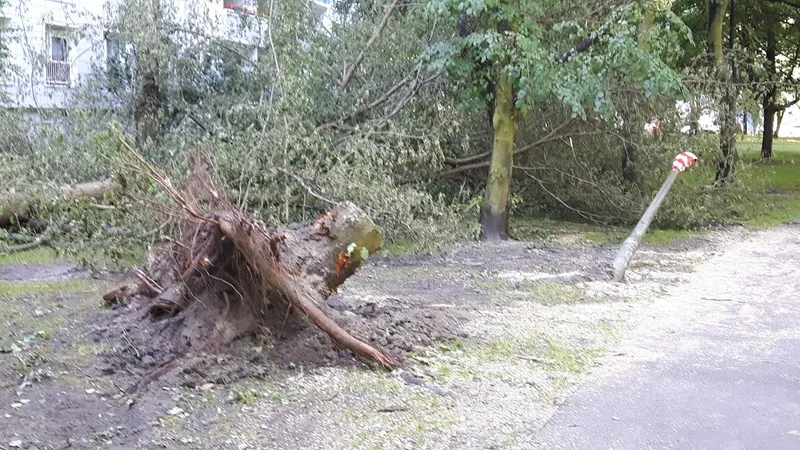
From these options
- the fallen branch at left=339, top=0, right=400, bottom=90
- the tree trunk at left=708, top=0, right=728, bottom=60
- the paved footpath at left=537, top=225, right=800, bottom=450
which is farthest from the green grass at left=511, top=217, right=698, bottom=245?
the tree trunk at left=708, top=0, right=728, bottom=60

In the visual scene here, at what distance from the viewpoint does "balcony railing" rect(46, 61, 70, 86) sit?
38.0 feet

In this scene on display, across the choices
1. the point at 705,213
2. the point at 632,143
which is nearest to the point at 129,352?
the point at 632,143

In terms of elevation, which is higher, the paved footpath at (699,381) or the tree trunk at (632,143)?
the tree trunk at (632,143)

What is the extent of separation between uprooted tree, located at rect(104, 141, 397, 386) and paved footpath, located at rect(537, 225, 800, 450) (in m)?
1.38

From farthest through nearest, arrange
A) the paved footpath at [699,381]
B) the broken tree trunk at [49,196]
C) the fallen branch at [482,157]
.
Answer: the fallen branch at [482,157], the broken tree trunk at [49,196], the paved footpath at [699,381]

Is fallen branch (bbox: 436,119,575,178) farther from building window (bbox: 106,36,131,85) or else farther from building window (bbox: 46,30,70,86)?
building window (bbox: 46,30,70,86)

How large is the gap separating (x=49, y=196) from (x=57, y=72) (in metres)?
3.82

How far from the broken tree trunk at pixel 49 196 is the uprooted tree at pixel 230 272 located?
2.81 metres

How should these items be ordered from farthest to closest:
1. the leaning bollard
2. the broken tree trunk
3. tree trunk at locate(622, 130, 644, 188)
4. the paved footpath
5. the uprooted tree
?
tree trunk at locate(622, 130, 644, 188), the leaning bollard, the broken tree trunk, the uprooted tree, the paved footpath

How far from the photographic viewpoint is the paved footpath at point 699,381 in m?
4.38

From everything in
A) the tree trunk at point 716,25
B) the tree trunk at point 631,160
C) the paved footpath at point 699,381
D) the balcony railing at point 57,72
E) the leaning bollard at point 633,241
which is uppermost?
the tree trunk at point 716,25

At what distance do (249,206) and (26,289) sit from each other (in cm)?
239

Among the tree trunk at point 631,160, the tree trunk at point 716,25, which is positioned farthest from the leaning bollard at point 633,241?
the tree trunk at point 716,25

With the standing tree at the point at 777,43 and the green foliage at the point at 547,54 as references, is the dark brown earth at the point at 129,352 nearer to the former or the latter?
the green foliage at the point at 547,54
